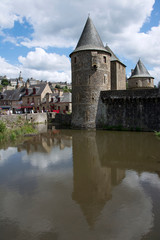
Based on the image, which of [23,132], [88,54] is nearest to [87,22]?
[88,54]

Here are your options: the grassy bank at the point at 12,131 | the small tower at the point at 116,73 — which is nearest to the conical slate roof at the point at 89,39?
the small tower at the point at 116,73

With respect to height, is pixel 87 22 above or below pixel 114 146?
above

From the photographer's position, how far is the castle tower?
1864 cm

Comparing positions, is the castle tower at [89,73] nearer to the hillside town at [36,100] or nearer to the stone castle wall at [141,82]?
the stone castle wall at [141,82]

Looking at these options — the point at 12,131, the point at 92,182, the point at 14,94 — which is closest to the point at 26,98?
the point at 14,94

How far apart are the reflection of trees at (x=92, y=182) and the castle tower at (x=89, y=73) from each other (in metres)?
8.98

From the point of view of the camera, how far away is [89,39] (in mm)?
18859

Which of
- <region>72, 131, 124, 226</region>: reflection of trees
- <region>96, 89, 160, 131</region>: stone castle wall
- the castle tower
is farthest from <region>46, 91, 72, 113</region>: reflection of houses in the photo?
<region>72, 131, 124, 226</region>: reflection of trees

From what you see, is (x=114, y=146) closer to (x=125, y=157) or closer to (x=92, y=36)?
(x=125, y=157)

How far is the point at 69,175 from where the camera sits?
7.39 m

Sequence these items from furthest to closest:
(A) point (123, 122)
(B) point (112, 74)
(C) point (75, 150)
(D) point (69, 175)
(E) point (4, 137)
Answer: (B) point (112, 74) < (A) point (123, 122) < (E) point (4, 137) < (C) point (75, 150) < (D) point (69, 175)

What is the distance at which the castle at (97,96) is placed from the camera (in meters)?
17.9

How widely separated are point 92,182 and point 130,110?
41.4 feet

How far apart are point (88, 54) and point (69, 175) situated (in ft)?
45.5
